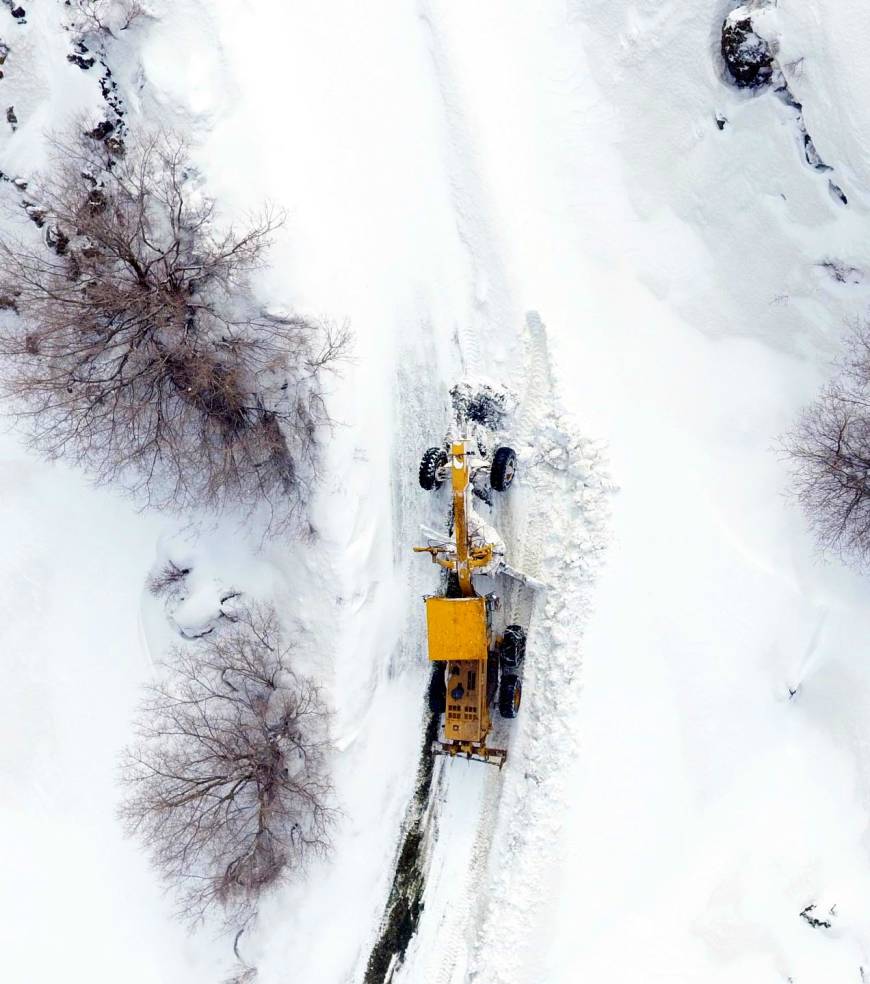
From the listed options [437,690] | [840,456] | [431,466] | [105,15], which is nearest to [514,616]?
[437,690]

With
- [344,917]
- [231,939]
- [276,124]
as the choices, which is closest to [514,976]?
[344,917]

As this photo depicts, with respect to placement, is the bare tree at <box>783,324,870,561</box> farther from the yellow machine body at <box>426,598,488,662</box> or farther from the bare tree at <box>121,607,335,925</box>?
the bare tree at <box>121,607,335,925</box>

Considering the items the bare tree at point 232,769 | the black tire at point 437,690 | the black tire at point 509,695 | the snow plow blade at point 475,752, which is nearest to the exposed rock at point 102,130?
the bare tree at point 232,769

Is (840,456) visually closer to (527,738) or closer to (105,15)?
(527,738)

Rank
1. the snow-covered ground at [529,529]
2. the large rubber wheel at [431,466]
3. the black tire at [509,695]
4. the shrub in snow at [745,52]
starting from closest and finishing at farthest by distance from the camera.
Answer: the shrub in snow at [745,52] < the snow-covered ground at [529,529] < the black tire at [509,695] < the large rubber wheel at [431,466]

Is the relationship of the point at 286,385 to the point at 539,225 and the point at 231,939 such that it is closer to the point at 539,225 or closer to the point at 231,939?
the point at 539,225

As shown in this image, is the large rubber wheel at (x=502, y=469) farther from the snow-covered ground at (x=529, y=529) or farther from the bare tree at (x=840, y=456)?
the bare tree at (x=840, y=456)
